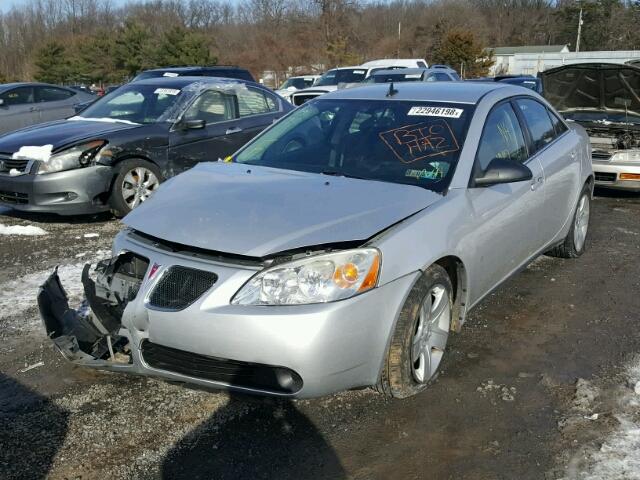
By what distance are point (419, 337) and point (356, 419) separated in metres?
0.52

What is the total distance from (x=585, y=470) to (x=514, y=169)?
1.69 m

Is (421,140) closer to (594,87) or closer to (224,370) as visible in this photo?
(224,370)

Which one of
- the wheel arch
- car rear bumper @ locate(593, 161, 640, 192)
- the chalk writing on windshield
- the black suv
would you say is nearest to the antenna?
the chalk writing on windshield

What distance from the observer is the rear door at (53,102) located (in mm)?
13547

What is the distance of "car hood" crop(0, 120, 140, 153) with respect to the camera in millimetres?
6555

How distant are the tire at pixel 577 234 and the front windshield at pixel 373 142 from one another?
6.65 ft

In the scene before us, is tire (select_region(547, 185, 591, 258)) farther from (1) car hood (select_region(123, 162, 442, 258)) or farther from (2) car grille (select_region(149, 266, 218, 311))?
(2) car grille (select_region(149, 266, 218, 311))

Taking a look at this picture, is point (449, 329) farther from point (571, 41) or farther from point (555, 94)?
point (571, 41)

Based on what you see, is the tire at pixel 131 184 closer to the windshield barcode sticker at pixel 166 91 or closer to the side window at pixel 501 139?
the windshield barcode sticker at pixel 166 91

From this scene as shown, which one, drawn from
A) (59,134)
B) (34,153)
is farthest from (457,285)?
(59,134)

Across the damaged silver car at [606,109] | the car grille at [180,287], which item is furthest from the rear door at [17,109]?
the car grille at [180,287]

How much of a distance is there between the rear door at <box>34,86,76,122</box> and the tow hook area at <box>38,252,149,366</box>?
38.4 feet

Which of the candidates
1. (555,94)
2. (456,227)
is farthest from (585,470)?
(555,94)

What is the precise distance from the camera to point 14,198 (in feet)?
21.5
